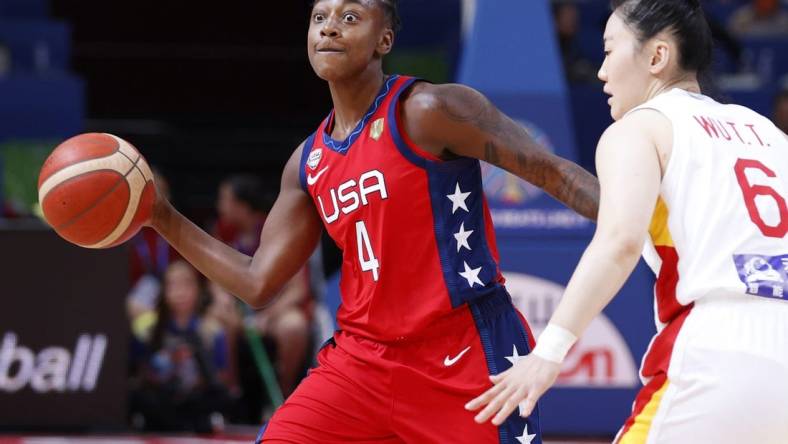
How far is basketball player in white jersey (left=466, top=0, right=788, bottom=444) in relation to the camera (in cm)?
260

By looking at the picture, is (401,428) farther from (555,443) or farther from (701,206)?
(555,443)

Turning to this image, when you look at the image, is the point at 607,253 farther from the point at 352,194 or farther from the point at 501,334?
the point at 352,194

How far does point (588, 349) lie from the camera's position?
23.3ft

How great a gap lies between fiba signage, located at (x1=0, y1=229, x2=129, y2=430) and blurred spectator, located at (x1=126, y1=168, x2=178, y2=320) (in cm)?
36

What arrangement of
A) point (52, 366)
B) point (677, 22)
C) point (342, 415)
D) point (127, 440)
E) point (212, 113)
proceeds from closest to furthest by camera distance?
point (677, 22) → point (342, 415) → point (127, 440) → point (52, 366) → point (212, 113)

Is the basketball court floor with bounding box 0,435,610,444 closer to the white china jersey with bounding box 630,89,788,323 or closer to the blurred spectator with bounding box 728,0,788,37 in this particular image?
the white china jersey with bounding box 630,89,788,323

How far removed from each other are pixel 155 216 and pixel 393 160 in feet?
2.61

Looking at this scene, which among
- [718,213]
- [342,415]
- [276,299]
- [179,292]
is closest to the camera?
[718,213]

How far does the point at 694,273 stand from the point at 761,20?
9466mm

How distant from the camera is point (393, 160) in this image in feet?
11.8

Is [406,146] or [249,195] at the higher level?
[406,146]

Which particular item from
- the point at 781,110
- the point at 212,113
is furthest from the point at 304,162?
the point at 212,113

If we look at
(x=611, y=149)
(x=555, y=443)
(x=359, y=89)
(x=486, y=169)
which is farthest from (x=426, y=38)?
(x=611, y=149)

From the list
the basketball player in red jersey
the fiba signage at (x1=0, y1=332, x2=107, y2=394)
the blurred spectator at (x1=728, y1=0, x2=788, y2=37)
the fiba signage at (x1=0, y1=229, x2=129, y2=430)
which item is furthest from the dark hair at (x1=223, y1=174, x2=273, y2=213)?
the blurred spectator at (x1=728, y1=0, x2=788, y2=37)
